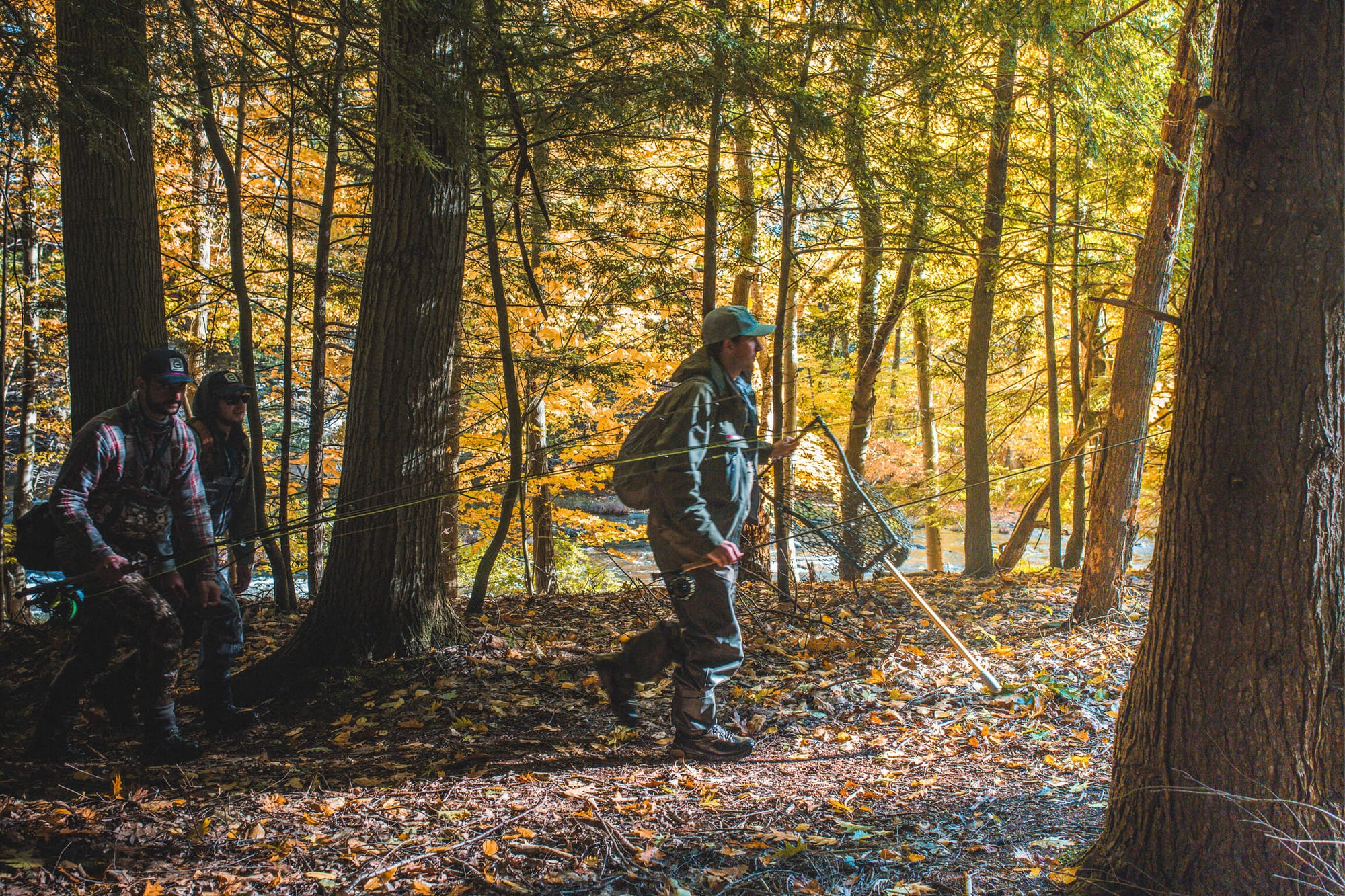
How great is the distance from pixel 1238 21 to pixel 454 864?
12.5 feet

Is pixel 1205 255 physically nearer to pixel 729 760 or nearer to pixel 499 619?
pixel 729 760

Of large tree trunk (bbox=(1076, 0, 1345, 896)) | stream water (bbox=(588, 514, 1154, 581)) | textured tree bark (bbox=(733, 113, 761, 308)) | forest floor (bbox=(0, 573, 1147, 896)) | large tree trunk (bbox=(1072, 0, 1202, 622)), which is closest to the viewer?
large tree trunk (bbox=(1076, 0, 1345, 896))

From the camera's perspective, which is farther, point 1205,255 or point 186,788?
point 186,788

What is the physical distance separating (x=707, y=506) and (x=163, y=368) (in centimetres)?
283

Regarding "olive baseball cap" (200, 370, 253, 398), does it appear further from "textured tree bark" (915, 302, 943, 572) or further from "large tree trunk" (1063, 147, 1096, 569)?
"textured tree bark" (915, 302, 943, 572)

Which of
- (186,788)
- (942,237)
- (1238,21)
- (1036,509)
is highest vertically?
(942,237)

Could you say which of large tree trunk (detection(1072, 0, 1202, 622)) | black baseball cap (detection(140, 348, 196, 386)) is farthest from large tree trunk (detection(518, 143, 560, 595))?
large tree trunk (detection(1072, 0, 1202, 622))

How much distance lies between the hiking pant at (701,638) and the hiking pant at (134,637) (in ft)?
8.18

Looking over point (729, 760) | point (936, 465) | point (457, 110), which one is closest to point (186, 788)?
point (729, 760)

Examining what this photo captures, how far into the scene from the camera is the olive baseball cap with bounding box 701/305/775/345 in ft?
13.1

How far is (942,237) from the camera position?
8367mm

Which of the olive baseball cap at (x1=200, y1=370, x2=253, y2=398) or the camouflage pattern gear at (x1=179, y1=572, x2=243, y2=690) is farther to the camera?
the olive baseball cap at (x1=200, y1=370, x2=253, y2=398)

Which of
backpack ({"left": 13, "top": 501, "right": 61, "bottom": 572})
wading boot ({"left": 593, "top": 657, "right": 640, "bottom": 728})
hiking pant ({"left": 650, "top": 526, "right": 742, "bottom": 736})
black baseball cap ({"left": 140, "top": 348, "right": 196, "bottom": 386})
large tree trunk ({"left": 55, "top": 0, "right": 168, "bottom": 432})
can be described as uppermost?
large tree trunk ({"left": 55, "top": 0, "right": 168, "bottom": 432})

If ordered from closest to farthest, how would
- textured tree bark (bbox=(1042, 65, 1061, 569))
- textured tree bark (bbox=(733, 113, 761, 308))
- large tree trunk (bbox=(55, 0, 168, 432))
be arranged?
1. large tree trunk (bbox=(55, 0, 168, 432))
2. textured tree bark (bbox=(733, 113, 761, 308))
3. textured tree bark (bbox=(1042, 65, 1061, 569))
